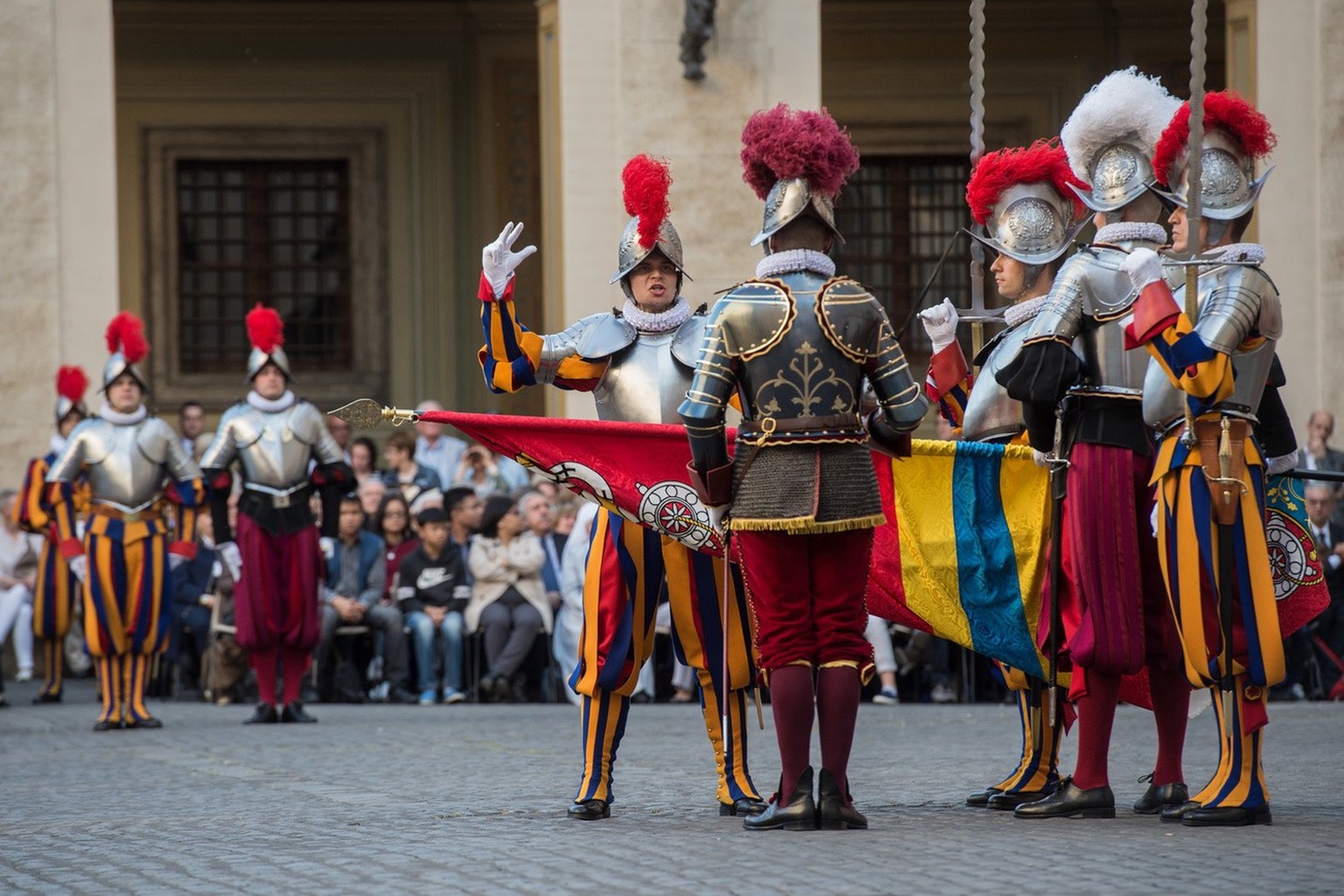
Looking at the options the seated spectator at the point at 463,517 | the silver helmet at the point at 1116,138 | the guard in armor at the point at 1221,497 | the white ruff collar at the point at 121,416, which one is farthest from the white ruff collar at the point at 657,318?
the seated spectator at the point at 463,517

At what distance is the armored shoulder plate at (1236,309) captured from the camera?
271 inches

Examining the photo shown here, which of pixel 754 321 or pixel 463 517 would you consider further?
pixel 463 517

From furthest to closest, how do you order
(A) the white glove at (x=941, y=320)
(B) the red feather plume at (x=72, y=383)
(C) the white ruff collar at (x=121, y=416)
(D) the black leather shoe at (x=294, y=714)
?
(B) the red feather plume at (x=72, y=383) < (D) the black leather shoe at (x=294, y=714) < (C) the white ruff collar at (x=121, y=416) < (A) the white glove at (x=941, y=320)

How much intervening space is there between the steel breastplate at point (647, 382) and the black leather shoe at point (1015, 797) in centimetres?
169

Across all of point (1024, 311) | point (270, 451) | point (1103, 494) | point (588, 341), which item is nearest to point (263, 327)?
point (270, 451)

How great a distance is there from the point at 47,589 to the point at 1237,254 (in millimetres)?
10638

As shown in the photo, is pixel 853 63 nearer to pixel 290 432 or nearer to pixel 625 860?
pixel 290 432

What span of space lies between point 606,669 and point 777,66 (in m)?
10.1

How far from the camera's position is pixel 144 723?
12641mm

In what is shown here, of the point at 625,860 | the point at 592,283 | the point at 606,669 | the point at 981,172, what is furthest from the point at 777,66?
the point at 625,860

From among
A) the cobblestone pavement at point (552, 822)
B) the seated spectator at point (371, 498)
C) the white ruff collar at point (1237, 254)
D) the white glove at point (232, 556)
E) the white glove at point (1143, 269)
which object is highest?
the white ruff collar at point (1237, 254)

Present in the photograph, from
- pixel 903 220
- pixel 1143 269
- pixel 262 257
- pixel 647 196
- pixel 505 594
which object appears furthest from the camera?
pixel 903 220

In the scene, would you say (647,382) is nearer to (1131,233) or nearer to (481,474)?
(1131,233)

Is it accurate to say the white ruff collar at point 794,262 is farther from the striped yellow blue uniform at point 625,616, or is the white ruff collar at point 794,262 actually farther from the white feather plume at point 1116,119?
the white feather plume at point 1116,119
